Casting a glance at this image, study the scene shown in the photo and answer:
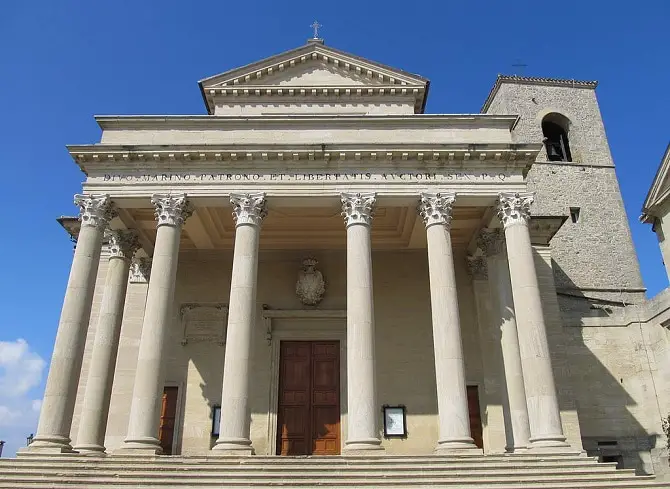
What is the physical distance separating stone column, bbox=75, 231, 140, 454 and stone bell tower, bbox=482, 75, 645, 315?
72.1 ft

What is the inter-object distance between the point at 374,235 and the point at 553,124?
22.4m

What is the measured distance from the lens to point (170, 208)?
18078mm

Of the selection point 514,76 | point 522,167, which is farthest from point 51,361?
point 514,76

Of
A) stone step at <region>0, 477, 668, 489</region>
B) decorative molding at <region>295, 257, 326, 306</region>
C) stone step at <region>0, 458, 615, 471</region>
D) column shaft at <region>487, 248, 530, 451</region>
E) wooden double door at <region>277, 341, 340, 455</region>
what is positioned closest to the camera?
stone step at <region>0, 477, 668, 489</region>

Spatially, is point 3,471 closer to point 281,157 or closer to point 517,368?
point 281,157

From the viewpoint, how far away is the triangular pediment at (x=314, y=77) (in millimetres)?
23828

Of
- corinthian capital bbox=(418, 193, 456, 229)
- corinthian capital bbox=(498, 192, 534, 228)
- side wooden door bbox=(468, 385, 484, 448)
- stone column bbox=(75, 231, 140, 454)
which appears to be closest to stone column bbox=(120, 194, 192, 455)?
stone column bbox=(75, 231, 140, 454)

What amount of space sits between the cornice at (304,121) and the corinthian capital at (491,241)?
3.69 metres

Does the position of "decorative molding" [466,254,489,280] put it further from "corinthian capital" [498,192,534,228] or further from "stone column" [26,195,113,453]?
"stone column" [26,195,113,453]

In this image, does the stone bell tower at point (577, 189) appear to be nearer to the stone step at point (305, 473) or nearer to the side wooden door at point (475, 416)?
the side wooden door at point (475, 416)

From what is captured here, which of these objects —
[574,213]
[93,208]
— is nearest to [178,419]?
[93,208]

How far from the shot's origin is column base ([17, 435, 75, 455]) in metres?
15.3

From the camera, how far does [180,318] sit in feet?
74.2

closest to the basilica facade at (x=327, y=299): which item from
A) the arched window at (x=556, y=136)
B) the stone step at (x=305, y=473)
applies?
the stone step at (x=305, y=473)
